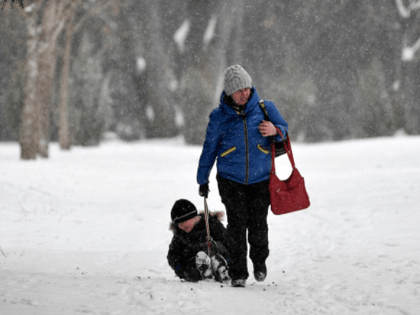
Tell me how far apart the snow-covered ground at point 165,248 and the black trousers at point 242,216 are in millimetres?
260

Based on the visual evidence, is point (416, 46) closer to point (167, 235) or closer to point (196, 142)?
point (196, 142)

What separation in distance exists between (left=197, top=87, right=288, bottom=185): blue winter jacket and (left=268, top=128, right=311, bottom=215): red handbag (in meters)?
0.10

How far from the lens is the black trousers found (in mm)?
4301

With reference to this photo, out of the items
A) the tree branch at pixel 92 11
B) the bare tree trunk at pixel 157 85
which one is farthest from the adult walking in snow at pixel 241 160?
the bare tree trunk at pixel 157 85

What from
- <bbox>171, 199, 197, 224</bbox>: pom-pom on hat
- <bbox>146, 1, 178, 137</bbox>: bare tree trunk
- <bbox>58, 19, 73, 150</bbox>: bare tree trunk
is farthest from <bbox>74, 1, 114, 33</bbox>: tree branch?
<bbox>171, 199, 197, 224</bbox>: pom-pom on hat

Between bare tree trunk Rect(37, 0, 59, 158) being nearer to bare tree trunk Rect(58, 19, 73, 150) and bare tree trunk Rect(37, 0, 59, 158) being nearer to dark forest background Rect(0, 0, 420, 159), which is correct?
bare tree trunk Rect(58, 19, 73, 150)

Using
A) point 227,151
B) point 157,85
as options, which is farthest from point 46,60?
point 157,85

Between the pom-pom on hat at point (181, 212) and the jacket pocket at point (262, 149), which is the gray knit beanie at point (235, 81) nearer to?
the jacket pocket at point (262, 149)

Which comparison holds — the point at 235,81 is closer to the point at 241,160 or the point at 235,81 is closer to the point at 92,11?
the point at 241,160

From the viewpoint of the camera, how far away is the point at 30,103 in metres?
15.2

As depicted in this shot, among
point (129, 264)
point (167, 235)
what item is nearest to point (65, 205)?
point (167, 235)

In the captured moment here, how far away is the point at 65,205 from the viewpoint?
9.22 m

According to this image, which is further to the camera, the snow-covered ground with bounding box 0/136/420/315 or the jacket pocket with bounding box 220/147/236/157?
the jacket pocket with bounding box 220/147/236/157

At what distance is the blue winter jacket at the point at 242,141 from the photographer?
165 inches
